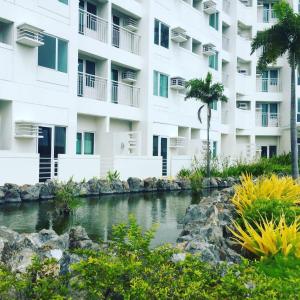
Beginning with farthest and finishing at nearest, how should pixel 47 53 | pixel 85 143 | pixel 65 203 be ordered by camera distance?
1. pixel 85 143
2. pixel 47 53
3. pixel 65 203

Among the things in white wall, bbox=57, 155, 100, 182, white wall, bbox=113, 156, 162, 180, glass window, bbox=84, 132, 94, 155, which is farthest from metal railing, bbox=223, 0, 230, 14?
white wall, bbox=57, 155, 100, 182

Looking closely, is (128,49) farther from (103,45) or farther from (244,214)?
(244,214)

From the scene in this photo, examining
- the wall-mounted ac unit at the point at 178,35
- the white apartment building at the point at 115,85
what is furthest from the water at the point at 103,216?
the wall-mounted ac unit at the point at 178,35

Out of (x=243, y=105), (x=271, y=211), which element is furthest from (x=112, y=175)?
(x=243, y=105)

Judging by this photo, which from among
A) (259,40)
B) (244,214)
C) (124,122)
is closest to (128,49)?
(124,122)

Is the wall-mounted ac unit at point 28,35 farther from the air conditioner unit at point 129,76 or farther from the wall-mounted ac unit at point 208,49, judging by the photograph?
the wall-mounted ac unit at point 208,49

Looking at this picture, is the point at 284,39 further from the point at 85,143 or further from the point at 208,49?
the point at 85,143

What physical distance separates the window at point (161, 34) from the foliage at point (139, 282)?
2537 centimetres

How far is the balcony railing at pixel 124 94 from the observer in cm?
2562

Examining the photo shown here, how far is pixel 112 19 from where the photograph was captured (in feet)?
86.3

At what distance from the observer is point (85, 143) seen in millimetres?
24359

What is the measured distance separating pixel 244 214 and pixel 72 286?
5795mm

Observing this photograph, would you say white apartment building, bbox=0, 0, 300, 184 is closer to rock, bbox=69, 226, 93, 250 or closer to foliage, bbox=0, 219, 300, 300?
rock, bbox=69, 226, 93, 250

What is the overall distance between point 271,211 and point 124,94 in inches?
744
